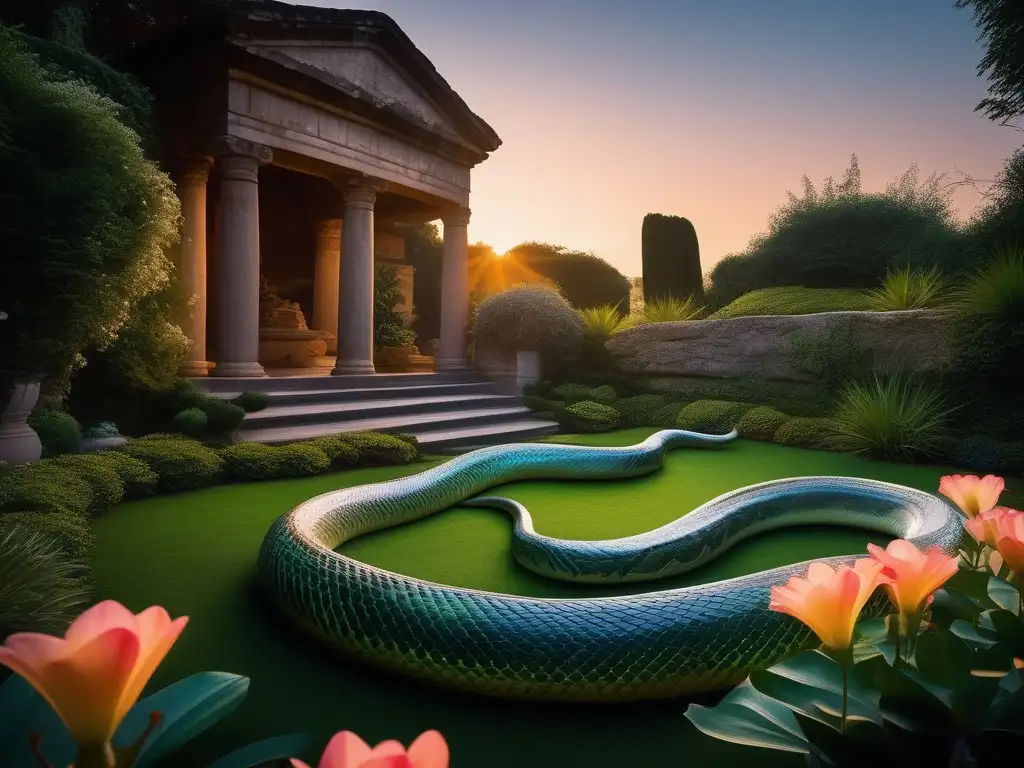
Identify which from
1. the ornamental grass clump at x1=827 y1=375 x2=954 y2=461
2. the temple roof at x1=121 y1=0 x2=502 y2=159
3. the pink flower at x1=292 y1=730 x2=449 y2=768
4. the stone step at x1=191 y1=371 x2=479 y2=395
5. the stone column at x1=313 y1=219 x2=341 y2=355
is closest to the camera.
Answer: the pink flower at x1=292 y1=730 x2=449 y2=768

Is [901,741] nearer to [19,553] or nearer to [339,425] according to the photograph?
[19,553]

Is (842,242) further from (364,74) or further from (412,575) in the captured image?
(412,575)

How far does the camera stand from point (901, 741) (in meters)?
0.99

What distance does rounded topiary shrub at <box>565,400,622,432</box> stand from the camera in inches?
355

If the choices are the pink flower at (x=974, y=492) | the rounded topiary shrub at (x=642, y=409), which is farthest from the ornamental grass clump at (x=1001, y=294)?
the pink flower at (x=974, y=492)

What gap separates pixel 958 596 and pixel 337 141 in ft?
35.1

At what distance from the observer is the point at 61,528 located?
288 cm

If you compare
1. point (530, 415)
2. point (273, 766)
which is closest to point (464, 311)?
point (530, 415)

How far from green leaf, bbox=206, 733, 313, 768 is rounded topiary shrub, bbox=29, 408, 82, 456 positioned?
5.37 m

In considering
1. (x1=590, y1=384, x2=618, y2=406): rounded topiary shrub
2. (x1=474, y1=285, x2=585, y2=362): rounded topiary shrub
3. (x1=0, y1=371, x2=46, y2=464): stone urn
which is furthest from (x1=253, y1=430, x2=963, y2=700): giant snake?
(x1=474, y1=285, x2=585, y2=362): rounded topiary shrub

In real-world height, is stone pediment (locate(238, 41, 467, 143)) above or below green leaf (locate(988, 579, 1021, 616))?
above

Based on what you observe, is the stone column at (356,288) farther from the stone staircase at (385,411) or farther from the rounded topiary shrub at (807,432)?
the rounded topiary shrub at (807,432)

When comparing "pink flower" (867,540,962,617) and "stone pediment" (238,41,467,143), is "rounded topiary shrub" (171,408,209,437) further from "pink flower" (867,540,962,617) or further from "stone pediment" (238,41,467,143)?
"pink flower" (867,540,962,617)

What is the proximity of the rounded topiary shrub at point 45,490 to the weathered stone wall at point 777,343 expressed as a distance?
8606mm
